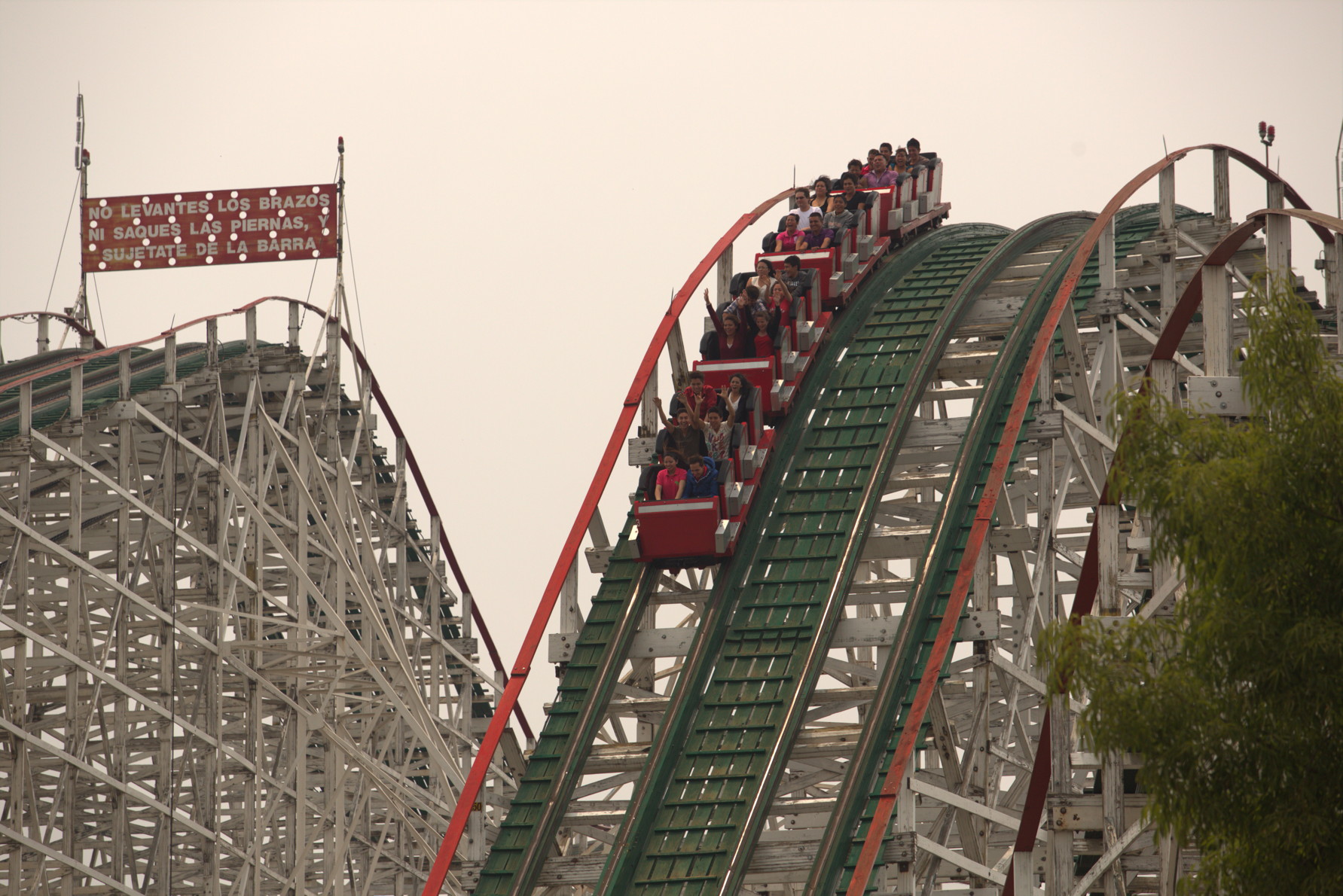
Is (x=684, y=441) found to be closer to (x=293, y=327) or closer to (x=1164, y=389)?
(x=1164, y=389)

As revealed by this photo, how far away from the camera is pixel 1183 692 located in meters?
8.73

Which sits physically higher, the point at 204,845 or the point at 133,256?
the point at 133,256

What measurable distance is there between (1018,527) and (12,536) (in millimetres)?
8593

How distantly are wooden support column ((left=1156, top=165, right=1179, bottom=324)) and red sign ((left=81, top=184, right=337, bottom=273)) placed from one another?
28.0ft

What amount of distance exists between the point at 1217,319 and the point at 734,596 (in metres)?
4.30

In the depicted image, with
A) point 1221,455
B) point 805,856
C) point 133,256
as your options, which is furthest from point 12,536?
point 1221,455

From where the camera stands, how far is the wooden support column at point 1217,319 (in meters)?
12.2

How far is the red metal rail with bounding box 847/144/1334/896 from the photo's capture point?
39.8ft

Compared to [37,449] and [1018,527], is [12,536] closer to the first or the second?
[37,449]

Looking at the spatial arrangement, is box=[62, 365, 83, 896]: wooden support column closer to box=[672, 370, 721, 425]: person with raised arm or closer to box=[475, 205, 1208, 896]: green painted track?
box=[475, 205, 1208, 896]: green painted track

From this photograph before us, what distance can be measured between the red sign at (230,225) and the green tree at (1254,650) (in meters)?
13.6

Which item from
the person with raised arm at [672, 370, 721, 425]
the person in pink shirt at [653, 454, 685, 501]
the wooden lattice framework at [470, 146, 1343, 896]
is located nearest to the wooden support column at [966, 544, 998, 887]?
the wooden lattice framework at [470, 146, 1343, 896]

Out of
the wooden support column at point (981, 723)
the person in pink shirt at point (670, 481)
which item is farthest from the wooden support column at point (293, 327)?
the wooden support column at point (981, 723)

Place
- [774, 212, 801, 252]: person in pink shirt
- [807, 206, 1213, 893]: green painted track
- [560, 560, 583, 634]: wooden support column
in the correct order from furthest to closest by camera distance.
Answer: [774, 212, 801, 252]: person in pink shirt < [560, 560, 583, 634]: wooden support column < [807, 206, 1213, 893]: green painted track
